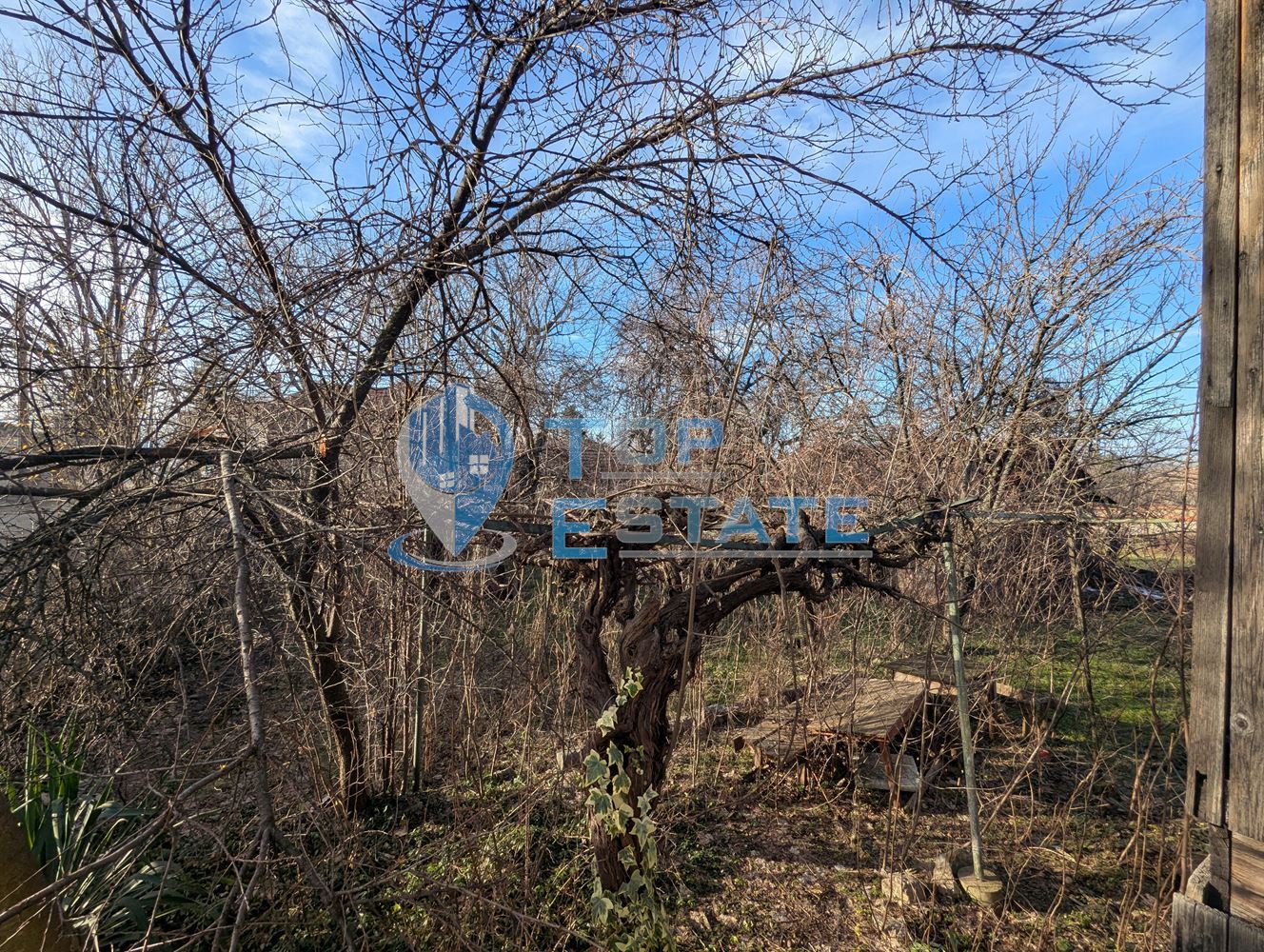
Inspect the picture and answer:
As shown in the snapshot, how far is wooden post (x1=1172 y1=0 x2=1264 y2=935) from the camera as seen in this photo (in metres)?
1.29

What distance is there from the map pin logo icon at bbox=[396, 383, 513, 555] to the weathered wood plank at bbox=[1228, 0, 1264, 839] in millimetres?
2567

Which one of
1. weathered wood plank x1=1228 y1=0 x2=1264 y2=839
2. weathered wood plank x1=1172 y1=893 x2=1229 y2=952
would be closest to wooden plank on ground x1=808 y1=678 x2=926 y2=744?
weathered wood plank x1=1172 y1=893 x2=1229 y2=952

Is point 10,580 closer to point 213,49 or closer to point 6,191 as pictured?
point 6,191

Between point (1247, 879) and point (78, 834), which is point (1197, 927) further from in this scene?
point (78, 834)

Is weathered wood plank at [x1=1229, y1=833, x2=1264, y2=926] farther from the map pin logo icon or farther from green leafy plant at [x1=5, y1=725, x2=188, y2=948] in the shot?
green leafy plant at [x1=5, y1=725, x2=188, y2=948]

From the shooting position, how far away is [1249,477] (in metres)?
1.29

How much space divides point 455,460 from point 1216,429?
3212 millimetres

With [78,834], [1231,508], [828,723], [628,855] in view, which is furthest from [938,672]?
[78,834]

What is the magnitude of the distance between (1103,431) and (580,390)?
4718 millimetres

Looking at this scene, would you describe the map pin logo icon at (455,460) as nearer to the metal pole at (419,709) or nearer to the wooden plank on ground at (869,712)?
the metal pole at (419,709)

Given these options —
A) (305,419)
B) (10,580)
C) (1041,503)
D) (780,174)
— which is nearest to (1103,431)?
(1041,503)

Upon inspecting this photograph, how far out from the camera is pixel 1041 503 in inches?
156

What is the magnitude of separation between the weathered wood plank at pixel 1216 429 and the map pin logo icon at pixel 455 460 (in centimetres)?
252

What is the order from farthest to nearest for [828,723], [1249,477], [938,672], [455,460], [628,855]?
1. [828,723]
2. [938,672]
3. [455,460]
4. [628,855]
5. [1249,477]
